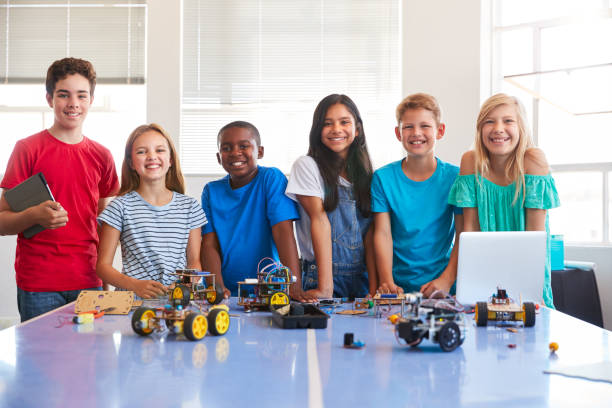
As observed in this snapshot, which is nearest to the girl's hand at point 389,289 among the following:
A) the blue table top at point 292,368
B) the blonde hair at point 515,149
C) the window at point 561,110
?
the blue table top at point 292,368

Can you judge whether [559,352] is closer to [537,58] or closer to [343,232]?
[343,232]

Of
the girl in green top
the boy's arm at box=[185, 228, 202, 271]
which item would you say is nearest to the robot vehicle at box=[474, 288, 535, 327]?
the girl in green top

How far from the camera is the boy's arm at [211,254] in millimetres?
2242

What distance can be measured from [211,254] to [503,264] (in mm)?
1154

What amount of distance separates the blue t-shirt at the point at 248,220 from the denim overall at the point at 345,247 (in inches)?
7.1

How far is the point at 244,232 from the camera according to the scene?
7.56 ft

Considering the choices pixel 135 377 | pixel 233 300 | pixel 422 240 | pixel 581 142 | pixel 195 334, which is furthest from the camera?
pixel 581 142

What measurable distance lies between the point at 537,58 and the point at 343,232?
2903 millimetres

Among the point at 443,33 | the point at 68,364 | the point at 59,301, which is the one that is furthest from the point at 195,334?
the point at 443,33

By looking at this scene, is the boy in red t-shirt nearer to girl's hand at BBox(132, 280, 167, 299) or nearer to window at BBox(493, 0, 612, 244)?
girl's hand at BBox(132, 280, 167, 299)

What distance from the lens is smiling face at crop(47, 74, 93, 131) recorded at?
2.30 metres

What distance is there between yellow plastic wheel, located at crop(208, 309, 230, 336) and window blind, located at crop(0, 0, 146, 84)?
12.3 feet

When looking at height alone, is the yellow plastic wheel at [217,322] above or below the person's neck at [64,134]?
below

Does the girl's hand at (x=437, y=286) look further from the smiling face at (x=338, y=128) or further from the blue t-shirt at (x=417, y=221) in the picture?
the smiling face at (x=338, y=128)
